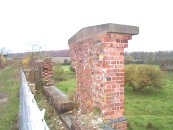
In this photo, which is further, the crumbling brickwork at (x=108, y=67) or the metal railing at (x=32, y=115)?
the crumbling brickwork at (x=108, y=67)

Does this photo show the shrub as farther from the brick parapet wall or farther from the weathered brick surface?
the brick parapet wall

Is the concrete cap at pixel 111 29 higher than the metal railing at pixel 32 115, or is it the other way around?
the concrete cap at pixel 111 29

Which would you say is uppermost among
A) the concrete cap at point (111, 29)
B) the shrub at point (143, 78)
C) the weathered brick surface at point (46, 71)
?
the concrete cap at point (111, 29)

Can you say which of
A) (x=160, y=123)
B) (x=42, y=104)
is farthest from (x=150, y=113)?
(x=42, y=104)

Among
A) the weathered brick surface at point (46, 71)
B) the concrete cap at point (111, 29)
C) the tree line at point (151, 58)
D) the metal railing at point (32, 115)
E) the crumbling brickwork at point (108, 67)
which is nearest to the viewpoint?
the metal railing at point (32, 115)

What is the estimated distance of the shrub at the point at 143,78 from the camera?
24.3 meters

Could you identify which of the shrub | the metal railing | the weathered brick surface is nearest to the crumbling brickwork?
the metal railing

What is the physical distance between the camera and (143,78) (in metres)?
24.4

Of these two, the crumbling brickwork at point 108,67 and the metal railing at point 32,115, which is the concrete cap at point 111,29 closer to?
the crumbling brickwork at point 108,67

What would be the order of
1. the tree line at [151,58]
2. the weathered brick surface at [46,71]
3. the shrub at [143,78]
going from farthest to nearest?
the tree line at [151,58] → the shrub at [143,78] → the weathered brick surface at [46,71]

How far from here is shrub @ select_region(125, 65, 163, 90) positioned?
79.9 ft

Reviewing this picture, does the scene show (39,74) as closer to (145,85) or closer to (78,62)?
(78,62)

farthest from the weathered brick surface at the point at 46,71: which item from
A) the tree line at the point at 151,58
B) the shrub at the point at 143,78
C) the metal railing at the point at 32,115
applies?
the tree line at the point at 151,58

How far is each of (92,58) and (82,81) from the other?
0.90 metres
